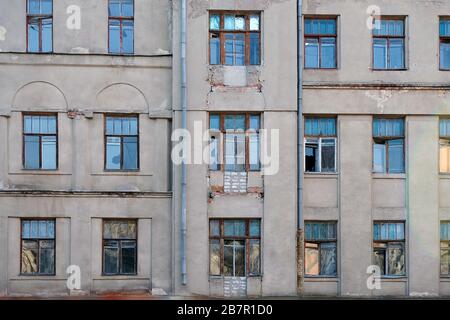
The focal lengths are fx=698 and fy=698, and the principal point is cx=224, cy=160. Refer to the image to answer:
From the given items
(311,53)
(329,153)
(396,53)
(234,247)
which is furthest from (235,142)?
(396,53)

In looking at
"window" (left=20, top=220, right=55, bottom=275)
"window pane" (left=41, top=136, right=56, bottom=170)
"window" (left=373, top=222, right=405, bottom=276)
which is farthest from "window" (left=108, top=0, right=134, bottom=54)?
"window" (left=373, top=222, right=405, bottom=276)

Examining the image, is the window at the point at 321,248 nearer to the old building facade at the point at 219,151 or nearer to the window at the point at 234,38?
the old building facade at the point at 219,151

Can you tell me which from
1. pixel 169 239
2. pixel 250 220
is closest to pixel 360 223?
pixel 250 220

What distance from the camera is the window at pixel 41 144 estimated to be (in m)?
19.3

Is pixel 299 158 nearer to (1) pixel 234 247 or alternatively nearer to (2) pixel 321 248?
(2) pixel 321 248

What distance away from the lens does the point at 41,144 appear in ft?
63.6

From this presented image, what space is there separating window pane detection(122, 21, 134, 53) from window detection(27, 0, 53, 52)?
202 cm

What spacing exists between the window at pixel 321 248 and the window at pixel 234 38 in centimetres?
490

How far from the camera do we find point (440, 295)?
19281mm

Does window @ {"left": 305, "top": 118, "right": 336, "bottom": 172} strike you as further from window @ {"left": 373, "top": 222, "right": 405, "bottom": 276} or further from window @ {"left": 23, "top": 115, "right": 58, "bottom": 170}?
window @ {"left": 23, "top": 115, "right": 58, "bottom": 170}

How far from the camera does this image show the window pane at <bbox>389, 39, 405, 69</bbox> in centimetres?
1984

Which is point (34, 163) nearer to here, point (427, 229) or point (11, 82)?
point (11, 82)

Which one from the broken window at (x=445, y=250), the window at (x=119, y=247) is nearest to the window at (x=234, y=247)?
the window at (x=119, y=247)

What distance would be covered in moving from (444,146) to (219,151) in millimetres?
6384
